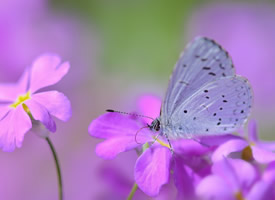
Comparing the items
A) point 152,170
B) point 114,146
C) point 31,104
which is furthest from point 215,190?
point 31,104

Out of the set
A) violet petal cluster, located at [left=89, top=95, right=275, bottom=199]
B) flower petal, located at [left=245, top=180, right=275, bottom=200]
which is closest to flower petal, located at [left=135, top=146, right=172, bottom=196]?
violet petal cluster, located at [left=89, top=95, right=275, bottom=199]

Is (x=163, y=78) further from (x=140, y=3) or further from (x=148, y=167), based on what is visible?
(x=148, y=167)

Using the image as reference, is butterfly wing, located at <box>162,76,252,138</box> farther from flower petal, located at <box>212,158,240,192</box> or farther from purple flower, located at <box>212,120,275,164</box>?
flower petal, located at <box>212,158,240,192</box>

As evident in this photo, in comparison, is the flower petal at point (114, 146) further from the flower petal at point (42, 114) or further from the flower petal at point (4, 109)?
the flower petal at point (4, 109)

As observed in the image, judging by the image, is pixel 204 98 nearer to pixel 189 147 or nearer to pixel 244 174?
pixel 189 147

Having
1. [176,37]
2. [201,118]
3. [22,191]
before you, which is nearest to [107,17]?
[176,37]

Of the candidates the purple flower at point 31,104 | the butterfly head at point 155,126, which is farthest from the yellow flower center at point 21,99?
the butterfly head at point 155,126
